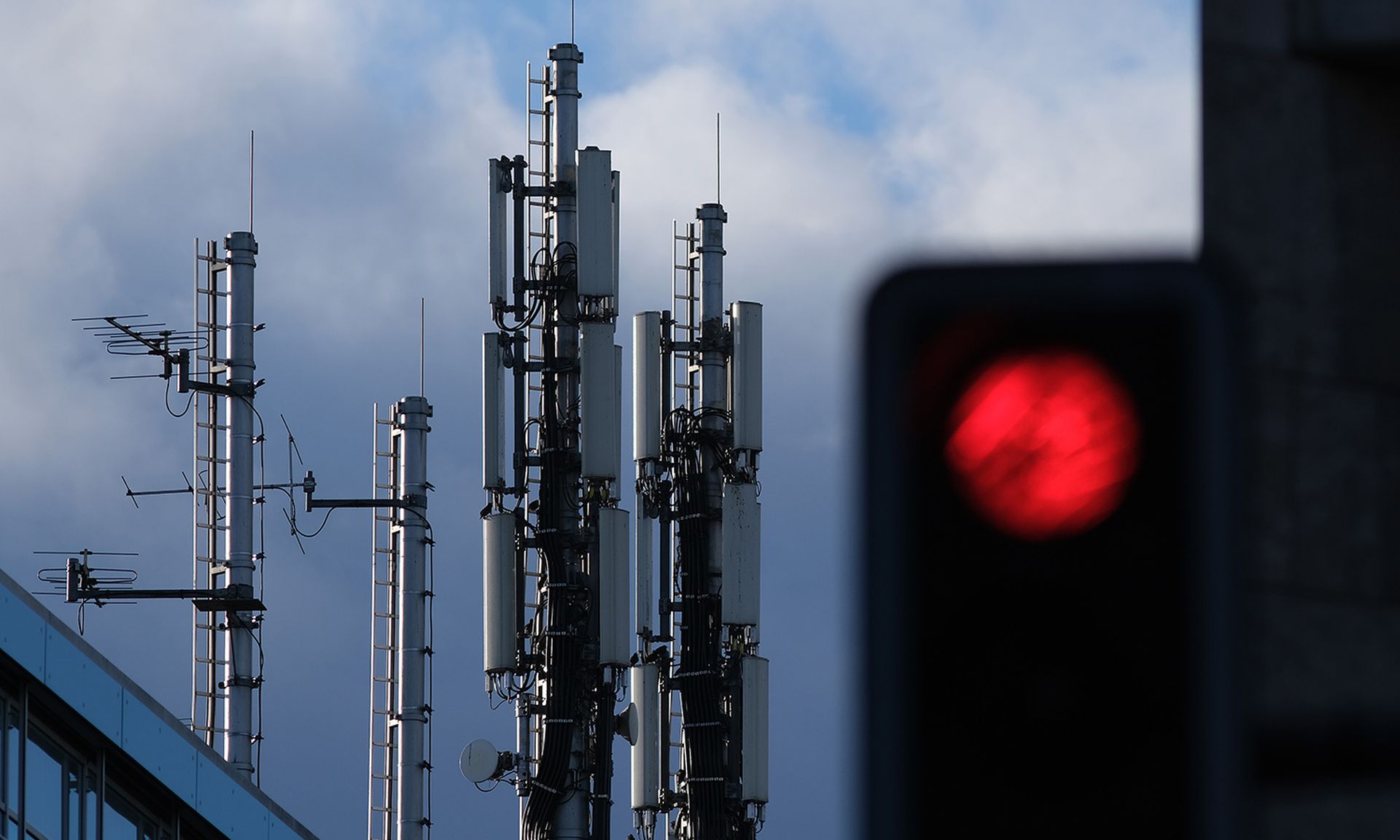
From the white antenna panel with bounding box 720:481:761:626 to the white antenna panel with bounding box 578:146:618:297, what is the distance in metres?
9.14

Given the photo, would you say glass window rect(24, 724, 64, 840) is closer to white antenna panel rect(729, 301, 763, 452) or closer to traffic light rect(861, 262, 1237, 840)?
white antenna panel rect(729, 301, 763, 452)

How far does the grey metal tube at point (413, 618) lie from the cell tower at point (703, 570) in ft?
13.2

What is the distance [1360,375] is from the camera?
434 cm

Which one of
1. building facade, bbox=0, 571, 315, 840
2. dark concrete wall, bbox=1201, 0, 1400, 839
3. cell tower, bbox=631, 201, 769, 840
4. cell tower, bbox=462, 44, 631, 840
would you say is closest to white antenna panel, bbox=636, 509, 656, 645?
cell tower, bbox=631, 201, 769, 840

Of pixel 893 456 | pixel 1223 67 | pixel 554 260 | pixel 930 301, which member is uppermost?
pixel 554 260

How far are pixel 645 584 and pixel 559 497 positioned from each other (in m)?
8.94

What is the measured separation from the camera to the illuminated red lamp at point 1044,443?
2.07 m

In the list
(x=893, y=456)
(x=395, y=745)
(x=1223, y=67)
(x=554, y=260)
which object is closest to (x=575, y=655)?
(x=554, y=260)

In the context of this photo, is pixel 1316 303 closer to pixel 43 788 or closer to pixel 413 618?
pixel 43 788

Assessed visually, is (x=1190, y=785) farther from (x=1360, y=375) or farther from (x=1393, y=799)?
(x=1360, y=375)

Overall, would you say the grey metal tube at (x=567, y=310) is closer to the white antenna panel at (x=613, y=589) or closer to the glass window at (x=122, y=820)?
the white antenna panel at (x=613, y=589)

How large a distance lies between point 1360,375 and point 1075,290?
244 cm

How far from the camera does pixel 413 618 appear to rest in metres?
43.2

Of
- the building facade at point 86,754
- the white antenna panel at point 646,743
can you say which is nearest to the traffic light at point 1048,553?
the building facade at point 86,754
